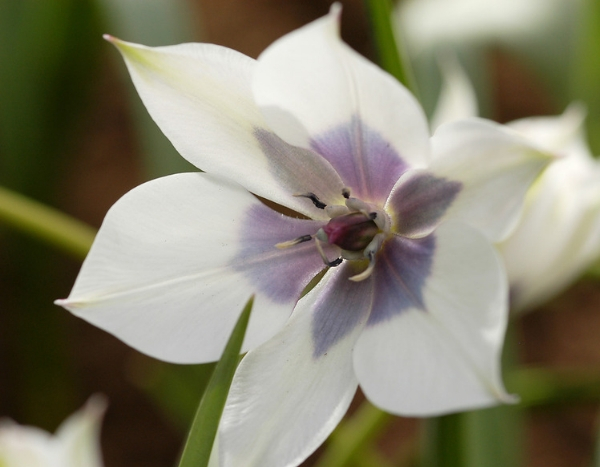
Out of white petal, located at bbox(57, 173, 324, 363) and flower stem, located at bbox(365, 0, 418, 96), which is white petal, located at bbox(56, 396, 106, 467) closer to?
white petal, located at bbox(57, 173, 324, 363)

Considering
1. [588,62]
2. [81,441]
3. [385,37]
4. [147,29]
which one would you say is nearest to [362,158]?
[385,37]

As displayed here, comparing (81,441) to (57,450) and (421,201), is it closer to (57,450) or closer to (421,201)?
(57,450)

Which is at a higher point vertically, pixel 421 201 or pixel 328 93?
pixel 328 93


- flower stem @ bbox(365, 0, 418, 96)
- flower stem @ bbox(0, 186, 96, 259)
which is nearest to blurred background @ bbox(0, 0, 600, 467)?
flower stem @ bbox(0, 186, 96, 259)

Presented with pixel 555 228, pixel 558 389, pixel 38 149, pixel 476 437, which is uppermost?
pixel 38 149

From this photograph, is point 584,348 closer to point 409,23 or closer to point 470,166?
point 409,23

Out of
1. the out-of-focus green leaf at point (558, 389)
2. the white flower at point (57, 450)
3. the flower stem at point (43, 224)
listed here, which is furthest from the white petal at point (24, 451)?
the out-of-focus green leaf at point (558, 389)

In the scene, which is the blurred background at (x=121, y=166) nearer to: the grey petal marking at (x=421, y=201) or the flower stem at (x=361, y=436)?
the flower stem at (x=361, y=436)
